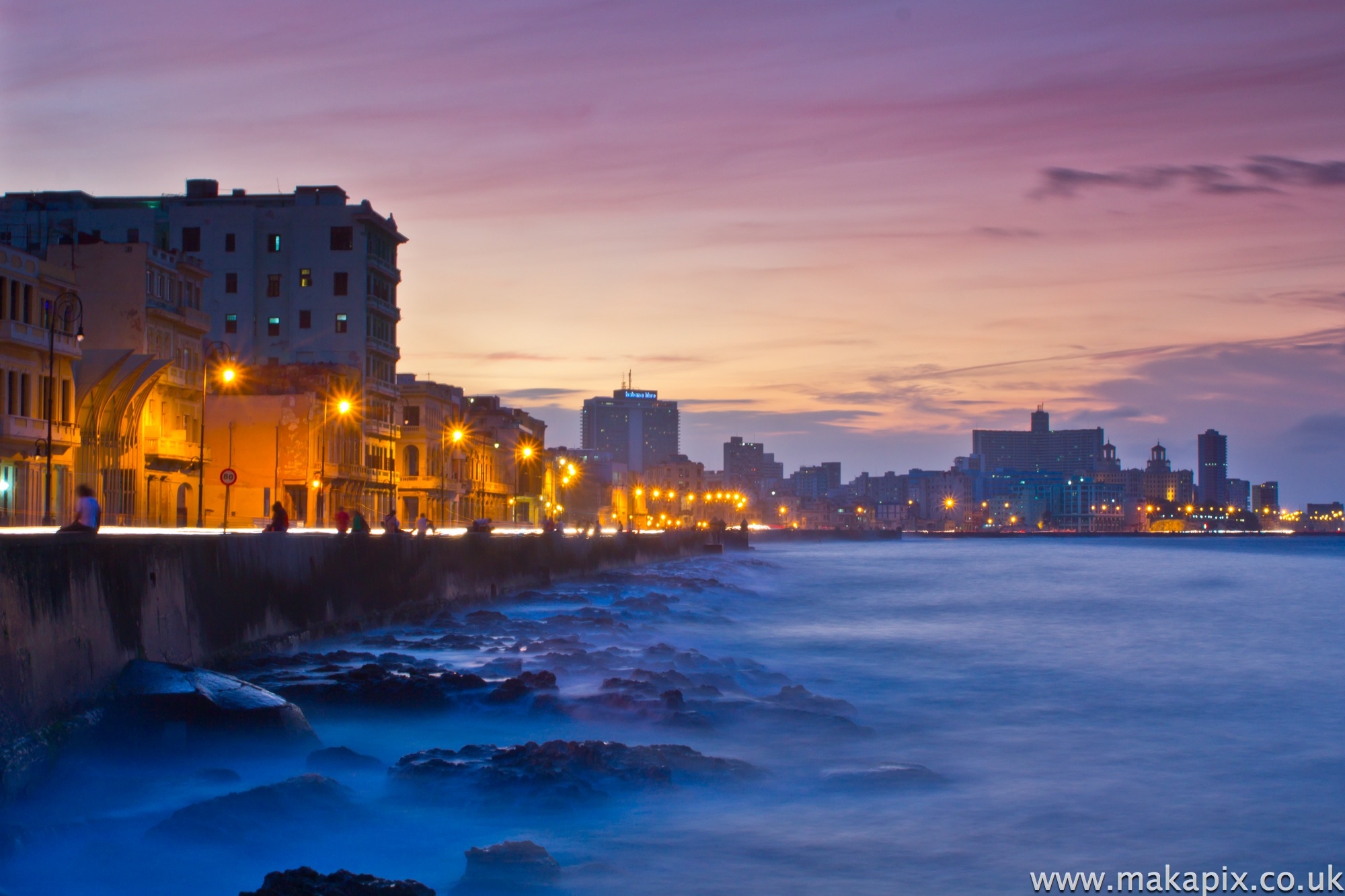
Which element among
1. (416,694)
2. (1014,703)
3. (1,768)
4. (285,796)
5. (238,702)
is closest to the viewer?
(1,768)

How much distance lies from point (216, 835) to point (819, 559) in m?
133

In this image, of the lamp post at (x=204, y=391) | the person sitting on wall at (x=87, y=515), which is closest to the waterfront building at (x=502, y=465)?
the lamp post at (x=204, y=391)

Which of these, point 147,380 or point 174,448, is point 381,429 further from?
point 147,380

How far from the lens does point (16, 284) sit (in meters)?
43.2

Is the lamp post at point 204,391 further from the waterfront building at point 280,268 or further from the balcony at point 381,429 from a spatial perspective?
the balcony at point 381,429

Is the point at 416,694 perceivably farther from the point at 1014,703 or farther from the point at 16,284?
the point at 16,284

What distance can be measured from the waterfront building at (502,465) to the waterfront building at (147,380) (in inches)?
1263

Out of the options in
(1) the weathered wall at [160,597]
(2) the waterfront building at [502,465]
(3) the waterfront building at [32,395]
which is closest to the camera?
(1) the weathered wall at [160,597]

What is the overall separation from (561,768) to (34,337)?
33.3 m

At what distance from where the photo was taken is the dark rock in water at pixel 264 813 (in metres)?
14.1

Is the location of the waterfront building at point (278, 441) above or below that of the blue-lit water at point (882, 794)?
above

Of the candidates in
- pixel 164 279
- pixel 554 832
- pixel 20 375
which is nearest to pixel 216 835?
pixel 554 832

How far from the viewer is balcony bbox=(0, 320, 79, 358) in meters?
41.2

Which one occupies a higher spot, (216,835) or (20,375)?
(20,375)
